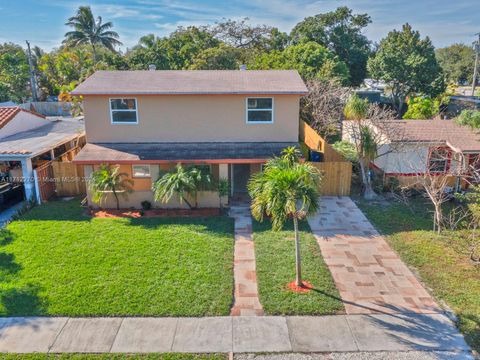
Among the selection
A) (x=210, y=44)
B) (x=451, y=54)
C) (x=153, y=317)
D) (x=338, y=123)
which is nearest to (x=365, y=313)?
(x=153, y=317)

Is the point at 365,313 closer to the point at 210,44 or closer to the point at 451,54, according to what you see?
the point at 210,44

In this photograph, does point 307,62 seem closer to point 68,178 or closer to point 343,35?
point 343,35

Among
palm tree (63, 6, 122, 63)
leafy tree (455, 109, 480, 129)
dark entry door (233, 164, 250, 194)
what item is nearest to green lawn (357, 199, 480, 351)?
leafy tree (455, 109, 480, 129)

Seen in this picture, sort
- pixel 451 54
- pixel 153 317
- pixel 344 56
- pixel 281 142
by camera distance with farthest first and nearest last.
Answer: pixel 451 54 < pixel 344 56 < pixel 281 142 < pixel 153 317

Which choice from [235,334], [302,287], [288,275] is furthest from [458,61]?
[235,334]

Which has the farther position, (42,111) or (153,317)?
(42,111)

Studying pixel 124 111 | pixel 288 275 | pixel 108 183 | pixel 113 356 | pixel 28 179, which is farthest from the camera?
pixel 124 111

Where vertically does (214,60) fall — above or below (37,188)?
above
